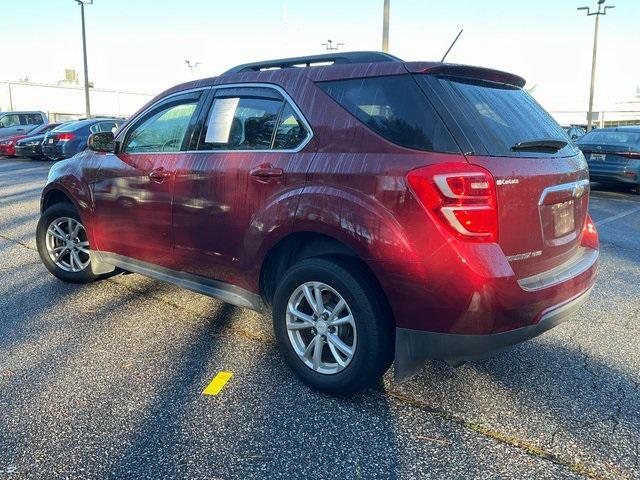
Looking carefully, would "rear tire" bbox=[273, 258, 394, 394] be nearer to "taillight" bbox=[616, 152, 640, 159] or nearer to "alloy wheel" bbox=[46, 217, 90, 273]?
"alloy wheel" bbox=[46, 217, 90, 273]

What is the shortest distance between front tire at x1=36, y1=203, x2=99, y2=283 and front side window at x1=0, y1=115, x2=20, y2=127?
22.2 m

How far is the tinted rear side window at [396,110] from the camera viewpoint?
2662mm

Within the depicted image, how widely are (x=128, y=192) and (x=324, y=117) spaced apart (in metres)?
1.84

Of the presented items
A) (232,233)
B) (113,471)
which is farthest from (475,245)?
(113,471)

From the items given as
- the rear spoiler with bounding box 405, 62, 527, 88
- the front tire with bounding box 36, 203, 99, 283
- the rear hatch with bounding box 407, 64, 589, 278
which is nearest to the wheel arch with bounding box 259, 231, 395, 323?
the rear hatch with bounding box 407, 64, 589, 278

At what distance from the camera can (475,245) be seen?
2.52m

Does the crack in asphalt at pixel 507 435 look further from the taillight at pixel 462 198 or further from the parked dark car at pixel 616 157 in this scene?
the parked dark car at pixel 616 157

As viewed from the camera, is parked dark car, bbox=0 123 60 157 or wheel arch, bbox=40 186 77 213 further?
parked dark car, bbox=0 123 60 157

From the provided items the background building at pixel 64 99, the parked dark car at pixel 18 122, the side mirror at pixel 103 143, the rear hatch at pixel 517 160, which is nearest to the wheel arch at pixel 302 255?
the rear hatch at pixel 517 160

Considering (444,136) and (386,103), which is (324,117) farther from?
(444,136)

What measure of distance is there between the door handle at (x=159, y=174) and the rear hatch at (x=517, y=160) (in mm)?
1872

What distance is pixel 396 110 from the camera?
281 centimetres

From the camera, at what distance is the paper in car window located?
3562 millimetres

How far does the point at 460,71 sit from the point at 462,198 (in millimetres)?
791
